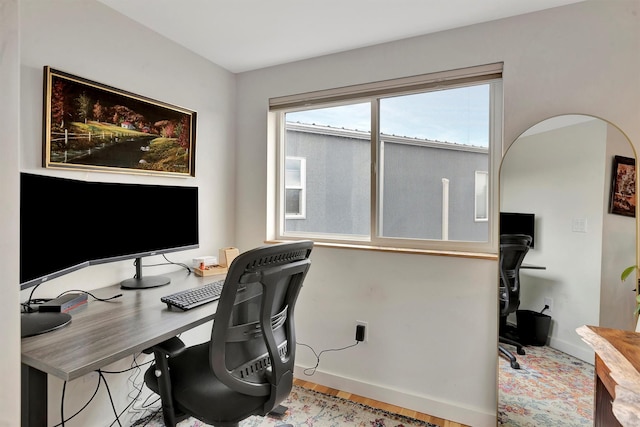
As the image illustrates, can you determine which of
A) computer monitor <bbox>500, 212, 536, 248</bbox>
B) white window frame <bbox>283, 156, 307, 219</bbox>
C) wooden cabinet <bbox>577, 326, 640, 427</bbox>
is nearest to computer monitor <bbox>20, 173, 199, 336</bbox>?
white window frame <bbox>283, 156, 307, 219</bbox>

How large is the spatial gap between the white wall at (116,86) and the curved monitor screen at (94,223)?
0.07 meters

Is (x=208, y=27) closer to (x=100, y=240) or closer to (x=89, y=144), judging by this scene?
(x=89, y=144)

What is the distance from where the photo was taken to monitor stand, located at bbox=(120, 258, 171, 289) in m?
1.72

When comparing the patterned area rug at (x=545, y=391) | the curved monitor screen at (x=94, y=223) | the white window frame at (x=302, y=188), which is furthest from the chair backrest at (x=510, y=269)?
the curved monitor screen at (x=94, y=223)

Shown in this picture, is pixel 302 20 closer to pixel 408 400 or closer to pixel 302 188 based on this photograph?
pixel 302 188

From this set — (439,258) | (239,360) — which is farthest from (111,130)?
(439,258)

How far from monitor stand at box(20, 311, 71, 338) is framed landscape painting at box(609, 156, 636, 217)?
250 cm

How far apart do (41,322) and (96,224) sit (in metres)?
0.48

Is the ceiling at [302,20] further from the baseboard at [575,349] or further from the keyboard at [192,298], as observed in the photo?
the baseboard at [575,349]

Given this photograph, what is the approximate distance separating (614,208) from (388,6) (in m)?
1.55

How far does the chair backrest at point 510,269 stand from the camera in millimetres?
1793

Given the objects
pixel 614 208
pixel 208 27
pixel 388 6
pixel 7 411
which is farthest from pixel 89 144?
pixel 614 208

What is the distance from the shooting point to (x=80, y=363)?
0.93m

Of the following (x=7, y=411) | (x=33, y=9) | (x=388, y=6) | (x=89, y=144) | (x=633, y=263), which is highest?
(x=388, y=6)
